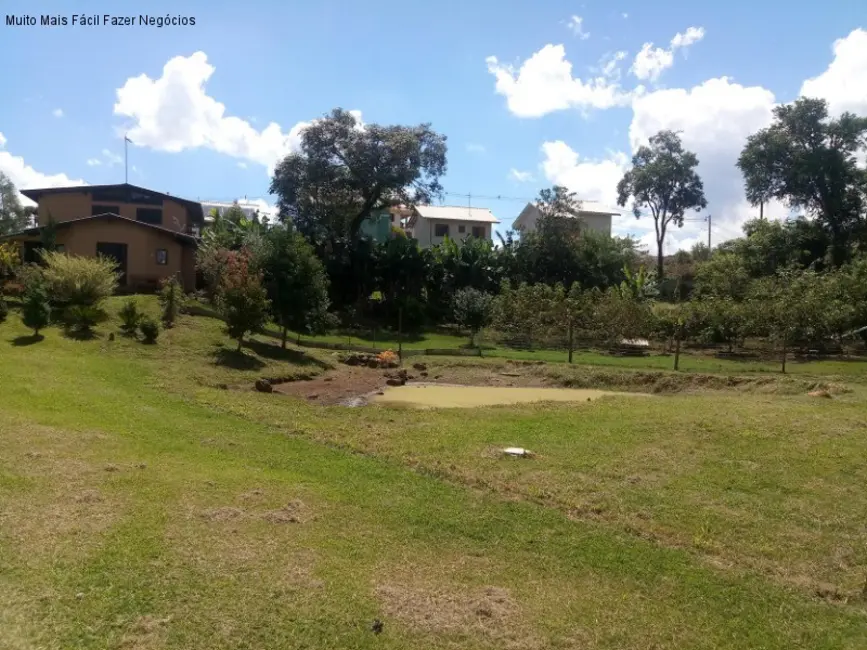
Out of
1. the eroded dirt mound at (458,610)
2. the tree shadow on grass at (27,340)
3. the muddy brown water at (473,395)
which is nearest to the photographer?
the eroded dirt mound at (458,610)

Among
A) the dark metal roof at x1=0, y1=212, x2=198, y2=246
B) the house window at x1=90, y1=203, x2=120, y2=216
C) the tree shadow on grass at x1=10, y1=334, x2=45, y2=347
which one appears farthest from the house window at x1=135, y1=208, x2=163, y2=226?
the tree shadow on grass at x1=10, y1=334, x2=45, y2=347

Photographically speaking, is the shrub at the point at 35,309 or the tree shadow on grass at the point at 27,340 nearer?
the tree shadow on grass at the point at 27,340

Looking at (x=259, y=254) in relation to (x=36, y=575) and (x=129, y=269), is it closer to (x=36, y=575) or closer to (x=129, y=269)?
(x=129, y=269)

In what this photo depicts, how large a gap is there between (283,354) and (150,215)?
1923 cm

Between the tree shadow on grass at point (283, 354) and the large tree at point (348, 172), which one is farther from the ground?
the large tree at point (348, 172)

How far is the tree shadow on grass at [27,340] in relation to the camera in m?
19.3

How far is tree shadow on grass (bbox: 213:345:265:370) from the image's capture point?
21.1m

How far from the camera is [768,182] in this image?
148 ft

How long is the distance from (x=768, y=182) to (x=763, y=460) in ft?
131

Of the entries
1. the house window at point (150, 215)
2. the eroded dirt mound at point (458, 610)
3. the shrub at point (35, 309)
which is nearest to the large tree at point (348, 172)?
the house window at point (150, 215)

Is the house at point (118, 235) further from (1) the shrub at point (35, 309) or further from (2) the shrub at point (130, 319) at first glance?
(1) the shrub at point (35, 309)

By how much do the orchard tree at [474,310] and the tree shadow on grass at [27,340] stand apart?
19043 mm

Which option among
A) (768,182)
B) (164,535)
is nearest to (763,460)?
(164,535)

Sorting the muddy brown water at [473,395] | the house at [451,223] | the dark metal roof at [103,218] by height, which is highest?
the house at [451,223]
